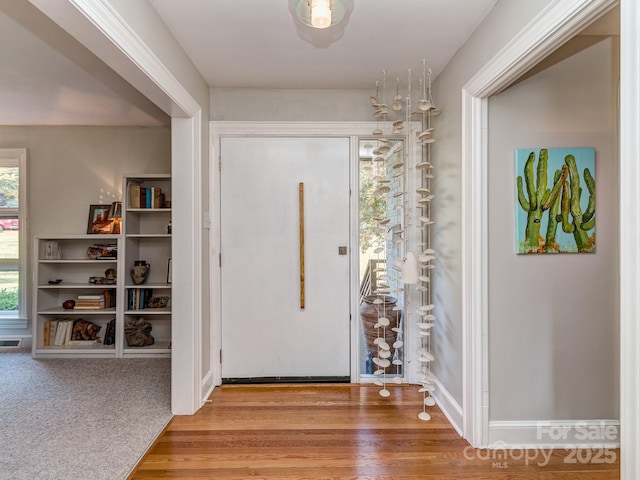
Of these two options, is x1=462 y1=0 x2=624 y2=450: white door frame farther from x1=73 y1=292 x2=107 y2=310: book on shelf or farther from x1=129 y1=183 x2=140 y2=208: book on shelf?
x1=73 y1=292 x2=107 y2=310: book on shelf

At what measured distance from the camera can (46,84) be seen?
246cm

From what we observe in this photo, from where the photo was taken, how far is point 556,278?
6.01 ft

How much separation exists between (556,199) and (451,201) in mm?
564

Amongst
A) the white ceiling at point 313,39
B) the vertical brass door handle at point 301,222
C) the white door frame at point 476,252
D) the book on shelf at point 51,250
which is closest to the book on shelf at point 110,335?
the book on shelf at point 51,250

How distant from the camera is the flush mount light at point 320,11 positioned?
4.12 ft

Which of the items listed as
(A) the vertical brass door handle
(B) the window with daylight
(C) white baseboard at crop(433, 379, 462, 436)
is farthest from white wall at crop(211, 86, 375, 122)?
(B) the window with daylight

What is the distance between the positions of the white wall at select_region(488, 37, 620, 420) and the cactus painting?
0.04 m

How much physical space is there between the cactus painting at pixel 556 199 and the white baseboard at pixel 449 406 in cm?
108

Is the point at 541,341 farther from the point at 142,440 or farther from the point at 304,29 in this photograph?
the point at 142,440

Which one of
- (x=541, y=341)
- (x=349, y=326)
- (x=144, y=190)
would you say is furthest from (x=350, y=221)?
(x=144, y=190)

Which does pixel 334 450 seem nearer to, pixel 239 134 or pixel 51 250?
pixel 239 134

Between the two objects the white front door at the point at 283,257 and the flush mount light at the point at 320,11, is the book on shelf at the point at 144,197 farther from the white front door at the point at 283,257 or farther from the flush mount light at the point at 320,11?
Result: the flush mount light at the point at 320,11

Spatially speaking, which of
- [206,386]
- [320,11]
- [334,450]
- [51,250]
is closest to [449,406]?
[334,450]

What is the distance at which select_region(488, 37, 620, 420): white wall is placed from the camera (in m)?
1.81
